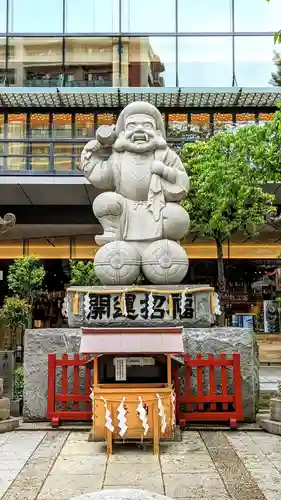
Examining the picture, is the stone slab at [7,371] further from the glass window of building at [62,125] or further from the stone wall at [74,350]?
the glass window of building at [62,125]

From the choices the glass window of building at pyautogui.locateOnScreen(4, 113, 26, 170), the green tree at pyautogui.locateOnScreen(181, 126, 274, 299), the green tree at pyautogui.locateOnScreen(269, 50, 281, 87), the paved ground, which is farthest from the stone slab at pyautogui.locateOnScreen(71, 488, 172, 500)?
the green tree at pyautogui.locateOnScreen(269, 50, 281, 87)

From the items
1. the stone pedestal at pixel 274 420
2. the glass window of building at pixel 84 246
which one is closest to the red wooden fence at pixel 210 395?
the stone pedestal at pixel 274 420

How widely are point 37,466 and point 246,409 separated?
12.8 feet

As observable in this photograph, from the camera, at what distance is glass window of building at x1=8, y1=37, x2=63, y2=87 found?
857 inches

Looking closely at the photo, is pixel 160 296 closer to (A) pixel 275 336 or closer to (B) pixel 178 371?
(B) pixel 178 371

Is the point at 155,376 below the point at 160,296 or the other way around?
below

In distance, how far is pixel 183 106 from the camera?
22.2 meters

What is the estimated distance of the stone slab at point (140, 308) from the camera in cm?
999

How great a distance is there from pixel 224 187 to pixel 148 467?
9242 millimetres

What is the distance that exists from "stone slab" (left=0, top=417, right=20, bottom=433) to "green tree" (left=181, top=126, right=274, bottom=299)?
7965 millimetres

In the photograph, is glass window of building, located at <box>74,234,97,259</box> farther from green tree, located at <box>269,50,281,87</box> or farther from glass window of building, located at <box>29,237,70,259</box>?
green tree, located at <box>269,50,281,87</box>

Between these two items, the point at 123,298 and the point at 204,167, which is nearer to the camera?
the point at 123,298

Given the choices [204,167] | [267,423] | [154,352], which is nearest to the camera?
[154,352]

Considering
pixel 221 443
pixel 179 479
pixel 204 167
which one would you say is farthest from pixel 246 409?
pixel 204 167
